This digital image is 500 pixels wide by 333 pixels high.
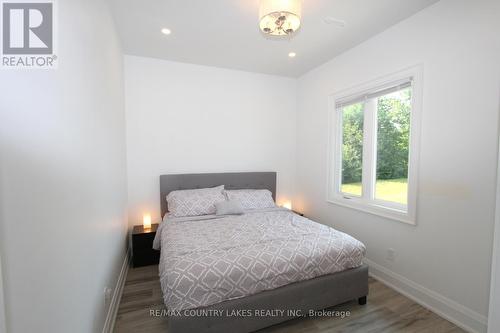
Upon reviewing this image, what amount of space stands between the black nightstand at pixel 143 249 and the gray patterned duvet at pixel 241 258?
0.48 m

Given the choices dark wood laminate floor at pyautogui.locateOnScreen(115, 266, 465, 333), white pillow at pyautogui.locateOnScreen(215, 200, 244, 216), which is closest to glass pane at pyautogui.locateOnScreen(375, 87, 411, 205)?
dark wood laminate floor at pyautogui.locateOnScreen(115, 266, 465, 333)

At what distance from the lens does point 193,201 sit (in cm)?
292

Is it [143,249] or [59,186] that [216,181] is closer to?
[143,249]

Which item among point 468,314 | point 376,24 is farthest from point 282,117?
point 468,314

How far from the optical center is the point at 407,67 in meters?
2.17

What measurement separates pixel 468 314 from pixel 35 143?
2993 millimetres

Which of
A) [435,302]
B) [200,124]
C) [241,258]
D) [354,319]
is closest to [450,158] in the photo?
[435,302]

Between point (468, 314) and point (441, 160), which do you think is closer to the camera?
point (468, 314)

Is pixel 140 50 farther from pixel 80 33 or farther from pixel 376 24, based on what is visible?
pixel 376 24

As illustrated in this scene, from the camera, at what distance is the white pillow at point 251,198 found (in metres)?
3.16

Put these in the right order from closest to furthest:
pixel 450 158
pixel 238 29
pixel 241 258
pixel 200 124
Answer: pixel 241 258 → pixel 450 158 → pixel 238 29 → pixel 200 124

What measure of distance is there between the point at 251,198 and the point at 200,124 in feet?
4.47

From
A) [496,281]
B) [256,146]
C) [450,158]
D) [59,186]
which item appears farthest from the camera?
[256,146]

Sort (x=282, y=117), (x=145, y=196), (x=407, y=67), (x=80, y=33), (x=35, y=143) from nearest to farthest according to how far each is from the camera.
Result: (x=35, y=143) < (x=80, y=33) < (x=407, y=67) < (x=145, y=196) < (x=282, y=117)
